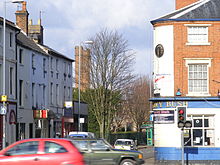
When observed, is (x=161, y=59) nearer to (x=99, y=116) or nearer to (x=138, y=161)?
(x=138, y=161)

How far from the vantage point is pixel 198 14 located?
120ft

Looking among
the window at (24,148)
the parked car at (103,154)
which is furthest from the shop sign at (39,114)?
the window at (24,148)

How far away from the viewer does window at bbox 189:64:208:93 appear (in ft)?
118

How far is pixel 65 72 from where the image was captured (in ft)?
209

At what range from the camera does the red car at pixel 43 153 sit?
19250 millimetres

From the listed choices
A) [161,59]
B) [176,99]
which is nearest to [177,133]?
[176,99]

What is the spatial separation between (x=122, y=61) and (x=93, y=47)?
3.47 m

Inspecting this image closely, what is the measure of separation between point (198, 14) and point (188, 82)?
4471 mm

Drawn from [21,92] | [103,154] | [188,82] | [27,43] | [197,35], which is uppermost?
[27,43]

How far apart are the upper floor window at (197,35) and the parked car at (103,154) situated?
42.7ft

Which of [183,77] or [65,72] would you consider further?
[65,72]

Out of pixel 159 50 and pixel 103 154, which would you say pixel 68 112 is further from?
pixel 103 154

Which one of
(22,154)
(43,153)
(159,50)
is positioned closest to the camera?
(43,153)

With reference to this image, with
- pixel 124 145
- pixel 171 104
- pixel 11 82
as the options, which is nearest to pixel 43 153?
pixel 171 104
